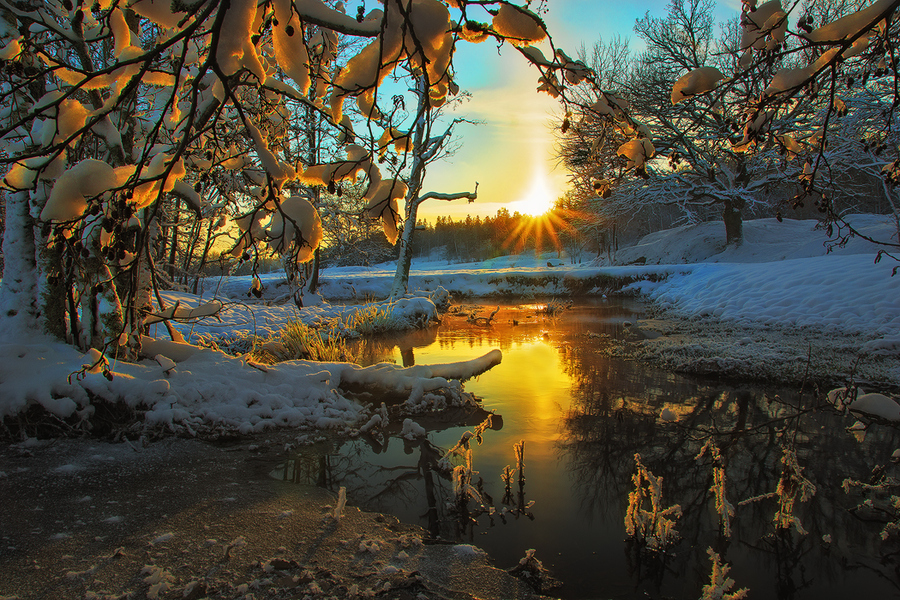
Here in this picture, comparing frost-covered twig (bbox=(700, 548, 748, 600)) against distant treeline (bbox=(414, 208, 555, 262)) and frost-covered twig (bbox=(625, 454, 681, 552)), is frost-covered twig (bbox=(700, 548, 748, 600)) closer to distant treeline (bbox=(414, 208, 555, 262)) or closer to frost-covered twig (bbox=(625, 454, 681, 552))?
frost-covered twig (bbox=(625, 454, 681, 552))

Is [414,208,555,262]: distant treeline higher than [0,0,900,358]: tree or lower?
higher

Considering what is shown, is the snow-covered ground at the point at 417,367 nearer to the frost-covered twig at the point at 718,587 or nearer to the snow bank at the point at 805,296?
the snow bank at the point at 805,296

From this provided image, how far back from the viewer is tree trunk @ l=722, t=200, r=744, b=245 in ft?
56.7

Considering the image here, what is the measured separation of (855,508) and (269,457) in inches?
161

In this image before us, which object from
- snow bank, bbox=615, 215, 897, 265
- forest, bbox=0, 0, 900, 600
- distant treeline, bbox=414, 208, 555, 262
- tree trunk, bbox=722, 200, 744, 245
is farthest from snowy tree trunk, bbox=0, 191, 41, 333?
distant treeline, bbox=414, 208, 555, 262

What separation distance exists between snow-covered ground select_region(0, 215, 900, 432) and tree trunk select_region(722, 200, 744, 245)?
338cm

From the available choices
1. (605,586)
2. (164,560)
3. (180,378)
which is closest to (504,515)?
(605,586)

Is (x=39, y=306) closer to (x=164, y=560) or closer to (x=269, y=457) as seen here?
(x=269, y=457)

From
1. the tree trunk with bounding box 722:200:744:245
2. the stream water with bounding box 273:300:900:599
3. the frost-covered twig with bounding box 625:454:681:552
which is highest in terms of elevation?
the tree trunk with bounding box 722:200:744:245

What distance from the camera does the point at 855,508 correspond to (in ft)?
8.77

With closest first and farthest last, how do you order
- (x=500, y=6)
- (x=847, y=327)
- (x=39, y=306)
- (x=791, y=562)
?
(x=500, y=6), (x=791, y=562), (x=39, y=306), (x=847, y=327)

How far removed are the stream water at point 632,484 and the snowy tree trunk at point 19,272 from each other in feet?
8.80

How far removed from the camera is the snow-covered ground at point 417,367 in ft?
11.2

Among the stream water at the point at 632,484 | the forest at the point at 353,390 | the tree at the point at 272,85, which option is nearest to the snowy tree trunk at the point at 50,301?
the forest at the point at 353,390
